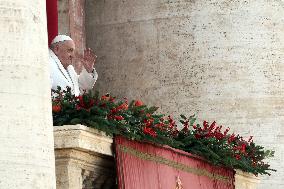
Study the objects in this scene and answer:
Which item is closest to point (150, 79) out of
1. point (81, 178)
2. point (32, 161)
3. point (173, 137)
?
point (173, 137)

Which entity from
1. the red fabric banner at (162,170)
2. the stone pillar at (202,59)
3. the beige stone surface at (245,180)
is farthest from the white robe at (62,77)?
the stone pillar at (202,59)

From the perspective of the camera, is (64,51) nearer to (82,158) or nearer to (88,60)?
(88,60)

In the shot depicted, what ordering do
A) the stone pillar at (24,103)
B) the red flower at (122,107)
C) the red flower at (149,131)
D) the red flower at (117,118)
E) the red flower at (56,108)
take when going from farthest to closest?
the red flower at (149,131), the red flower at (122,107), the red flower at (117,118), the red flower at (56,108), the stone pillar at (24,103)

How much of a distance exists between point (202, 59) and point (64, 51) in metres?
4.32

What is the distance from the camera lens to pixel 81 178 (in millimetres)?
11594

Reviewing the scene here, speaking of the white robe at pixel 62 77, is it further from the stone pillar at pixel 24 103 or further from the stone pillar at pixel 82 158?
the stone pillar at pixel 24 103

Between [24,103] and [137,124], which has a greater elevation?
Answer: [137,124]

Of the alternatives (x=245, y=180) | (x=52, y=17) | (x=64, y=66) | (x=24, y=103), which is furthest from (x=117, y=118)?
(x=52, y=17)

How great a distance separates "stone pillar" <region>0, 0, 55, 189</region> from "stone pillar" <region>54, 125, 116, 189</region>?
133cm

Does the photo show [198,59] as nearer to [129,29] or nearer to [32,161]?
[129,29]

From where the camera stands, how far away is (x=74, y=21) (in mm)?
17406

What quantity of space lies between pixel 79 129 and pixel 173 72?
6.33 metres

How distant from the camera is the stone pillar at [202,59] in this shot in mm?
17266

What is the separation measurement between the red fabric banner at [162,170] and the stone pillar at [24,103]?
7.01ft
